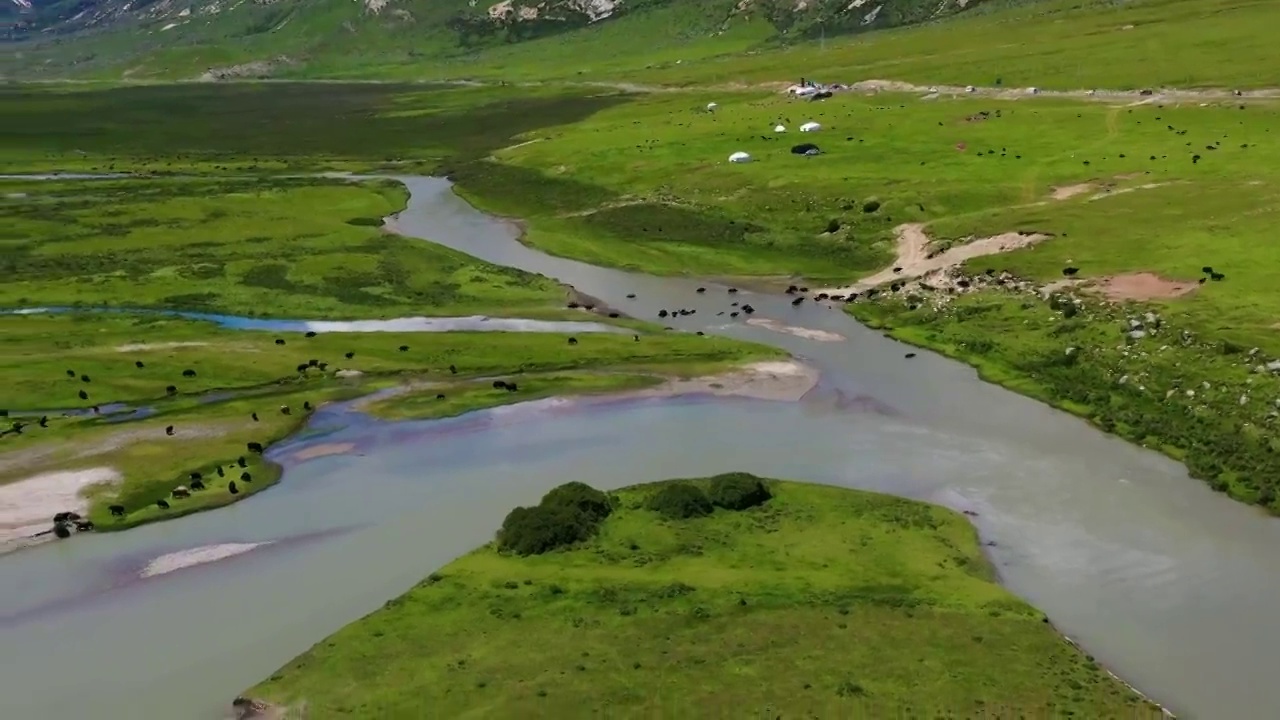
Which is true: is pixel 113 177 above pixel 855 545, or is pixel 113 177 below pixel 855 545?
above

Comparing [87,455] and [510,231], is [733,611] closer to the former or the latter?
[87,455]

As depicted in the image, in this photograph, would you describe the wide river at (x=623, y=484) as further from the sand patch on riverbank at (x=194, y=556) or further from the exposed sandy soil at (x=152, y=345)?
the exposed sandy soil at (x=152, y=345)

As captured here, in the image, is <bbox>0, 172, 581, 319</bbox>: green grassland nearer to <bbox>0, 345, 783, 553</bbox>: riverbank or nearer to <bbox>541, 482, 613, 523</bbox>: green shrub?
<bbox>0, 345, 783, 553</bbox>: riverbank

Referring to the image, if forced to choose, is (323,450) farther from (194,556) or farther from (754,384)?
(754,384)

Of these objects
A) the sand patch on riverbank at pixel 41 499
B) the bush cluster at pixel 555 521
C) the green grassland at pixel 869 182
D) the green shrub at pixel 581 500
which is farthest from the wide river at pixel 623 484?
the green grassland at pixel 869 182


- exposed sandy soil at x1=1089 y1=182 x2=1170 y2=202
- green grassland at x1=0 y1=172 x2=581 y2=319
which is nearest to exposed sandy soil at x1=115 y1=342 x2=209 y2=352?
green grassland at x1=0 y1=172 x2=581 y2=319

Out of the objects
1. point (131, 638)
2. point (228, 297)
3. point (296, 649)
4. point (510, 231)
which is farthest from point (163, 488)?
point (510, 231)

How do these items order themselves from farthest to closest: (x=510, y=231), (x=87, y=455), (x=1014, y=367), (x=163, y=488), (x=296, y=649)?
(x=510, y=231) < (x=1014, y=367) < (x=87, y=455) < (x=163, y=488) < (x=296, y=649)
